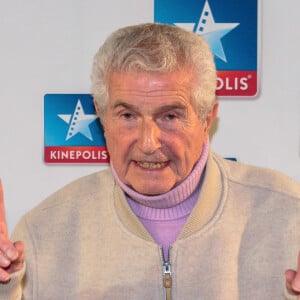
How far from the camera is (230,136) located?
5.96ft

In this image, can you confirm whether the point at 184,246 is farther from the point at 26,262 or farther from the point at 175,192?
the point at 26,262

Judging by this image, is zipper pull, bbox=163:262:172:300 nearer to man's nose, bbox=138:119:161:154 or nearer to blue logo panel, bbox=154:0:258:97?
man's nose, bbox=138:119:161:154

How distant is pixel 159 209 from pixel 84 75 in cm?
44

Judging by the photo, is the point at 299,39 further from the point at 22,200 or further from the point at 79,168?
the point at 22,200

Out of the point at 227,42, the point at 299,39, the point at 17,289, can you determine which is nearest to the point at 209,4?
the point at 227,42

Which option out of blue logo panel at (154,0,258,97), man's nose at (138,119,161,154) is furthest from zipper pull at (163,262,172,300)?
blue logo panel at (154,0,258,97)

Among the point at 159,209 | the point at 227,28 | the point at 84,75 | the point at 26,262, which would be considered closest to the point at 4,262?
the point at 26,262

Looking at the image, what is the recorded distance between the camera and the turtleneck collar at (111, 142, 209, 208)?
1.55 meters

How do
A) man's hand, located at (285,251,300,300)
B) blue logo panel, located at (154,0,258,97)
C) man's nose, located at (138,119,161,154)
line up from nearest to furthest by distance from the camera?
man's hand, located at (285,251,300,300) < man's nose, located at (138,119,161,154) < blue logo panel, located at (154,0,258,97)

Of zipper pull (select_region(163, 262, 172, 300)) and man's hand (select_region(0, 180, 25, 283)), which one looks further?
zipper pull (select_region(163, 262, 172, 300))

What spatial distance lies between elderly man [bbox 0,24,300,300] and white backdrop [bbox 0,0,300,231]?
17 centimetres

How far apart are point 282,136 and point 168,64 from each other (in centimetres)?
50

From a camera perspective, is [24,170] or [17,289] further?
[24,170]

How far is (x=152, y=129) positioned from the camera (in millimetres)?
1441
